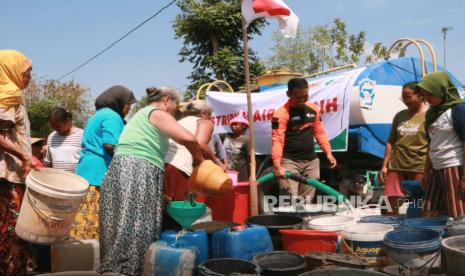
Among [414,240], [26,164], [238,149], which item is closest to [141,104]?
[238,149]

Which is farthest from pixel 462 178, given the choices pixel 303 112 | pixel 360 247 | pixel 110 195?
pixel 110 195

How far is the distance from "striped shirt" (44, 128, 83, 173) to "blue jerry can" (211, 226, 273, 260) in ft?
7.89

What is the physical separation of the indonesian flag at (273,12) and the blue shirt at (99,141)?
162cm

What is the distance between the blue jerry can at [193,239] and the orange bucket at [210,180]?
1.01 feet

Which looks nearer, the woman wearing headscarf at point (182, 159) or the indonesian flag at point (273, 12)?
the woman wearing headscarf at point (182, 159)

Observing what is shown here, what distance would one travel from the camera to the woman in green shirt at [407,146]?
4.43m

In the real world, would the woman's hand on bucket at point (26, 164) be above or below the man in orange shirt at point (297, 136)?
below

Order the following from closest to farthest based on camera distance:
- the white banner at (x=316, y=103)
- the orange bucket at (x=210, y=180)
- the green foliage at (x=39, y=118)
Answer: the orange bucket at (x=210, y=180) → the white banner at (x=316, y=103) → the green foliage at (x=39, y=118)

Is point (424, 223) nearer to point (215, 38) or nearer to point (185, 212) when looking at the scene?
point (185, 212)

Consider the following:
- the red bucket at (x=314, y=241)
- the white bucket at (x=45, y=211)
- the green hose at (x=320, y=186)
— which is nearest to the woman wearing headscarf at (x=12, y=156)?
the white bucket at (x=45, y=211)

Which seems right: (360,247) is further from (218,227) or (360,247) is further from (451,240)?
(218,227)

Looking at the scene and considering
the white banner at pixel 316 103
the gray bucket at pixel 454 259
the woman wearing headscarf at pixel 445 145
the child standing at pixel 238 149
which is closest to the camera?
the gray bucket at pixel 454 259

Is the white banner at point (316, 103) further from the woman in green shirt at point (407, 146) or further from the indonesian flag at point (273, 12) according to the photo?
the indonesian flag at point (273, 12)

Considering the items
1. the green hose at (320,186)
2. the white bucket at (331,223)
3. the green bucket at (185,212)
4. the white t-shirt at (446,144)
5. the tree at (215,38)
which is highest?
the tree at (215,38)
